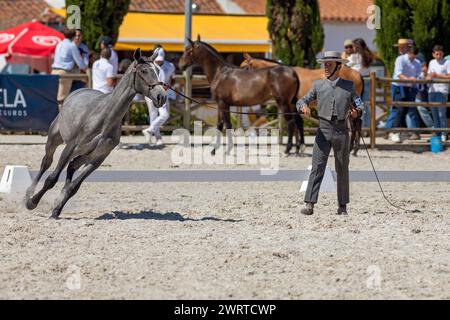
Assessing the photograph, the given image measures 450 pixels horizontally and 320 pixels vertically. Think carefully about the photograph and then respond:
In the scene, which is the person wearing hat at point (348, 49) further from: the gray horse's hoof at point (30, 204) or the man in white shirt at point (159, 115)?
the gray horse's hoof at point (30, 204)

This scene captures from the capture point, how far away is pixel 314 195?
448 inches

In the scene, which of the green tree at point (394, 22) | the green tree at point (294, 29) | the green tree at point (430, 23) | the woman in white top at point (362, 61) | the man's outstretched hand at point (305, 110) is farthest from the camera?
the green tree at point (294, 29)

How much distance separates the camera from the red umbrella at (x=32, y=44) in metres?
27.3

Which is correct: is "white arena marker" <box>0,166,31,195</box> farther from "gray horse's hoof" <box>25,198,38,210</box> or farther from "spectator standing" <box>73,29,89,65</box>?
"spectator standing" <box>73,29,89,65</box>

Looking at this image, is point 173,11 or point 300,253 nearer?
point 300,253

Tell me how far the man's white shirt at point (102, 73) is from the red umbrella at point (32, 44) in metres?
8.40

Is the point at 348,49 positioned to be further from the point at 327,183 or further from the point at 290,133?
the point at 327,183

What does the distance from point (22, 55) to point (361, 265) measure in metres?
21.4

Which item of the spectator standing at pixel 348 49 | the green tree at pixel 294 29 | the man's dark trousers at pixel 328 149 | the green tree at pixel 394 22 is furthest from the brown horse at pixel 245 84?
the man's dark trousers at pixel 328 149

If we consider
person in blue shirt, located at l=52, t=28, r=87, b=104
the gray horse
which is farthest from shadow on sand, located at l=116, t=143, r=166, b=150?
the gray horse

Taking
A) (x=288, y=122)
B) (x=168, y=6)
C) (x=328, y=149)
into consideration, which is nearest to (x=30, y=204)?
(x=328, y=149)

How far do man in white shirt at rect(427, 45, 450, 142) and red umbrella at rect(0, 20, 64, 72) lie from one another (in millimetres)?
10771
